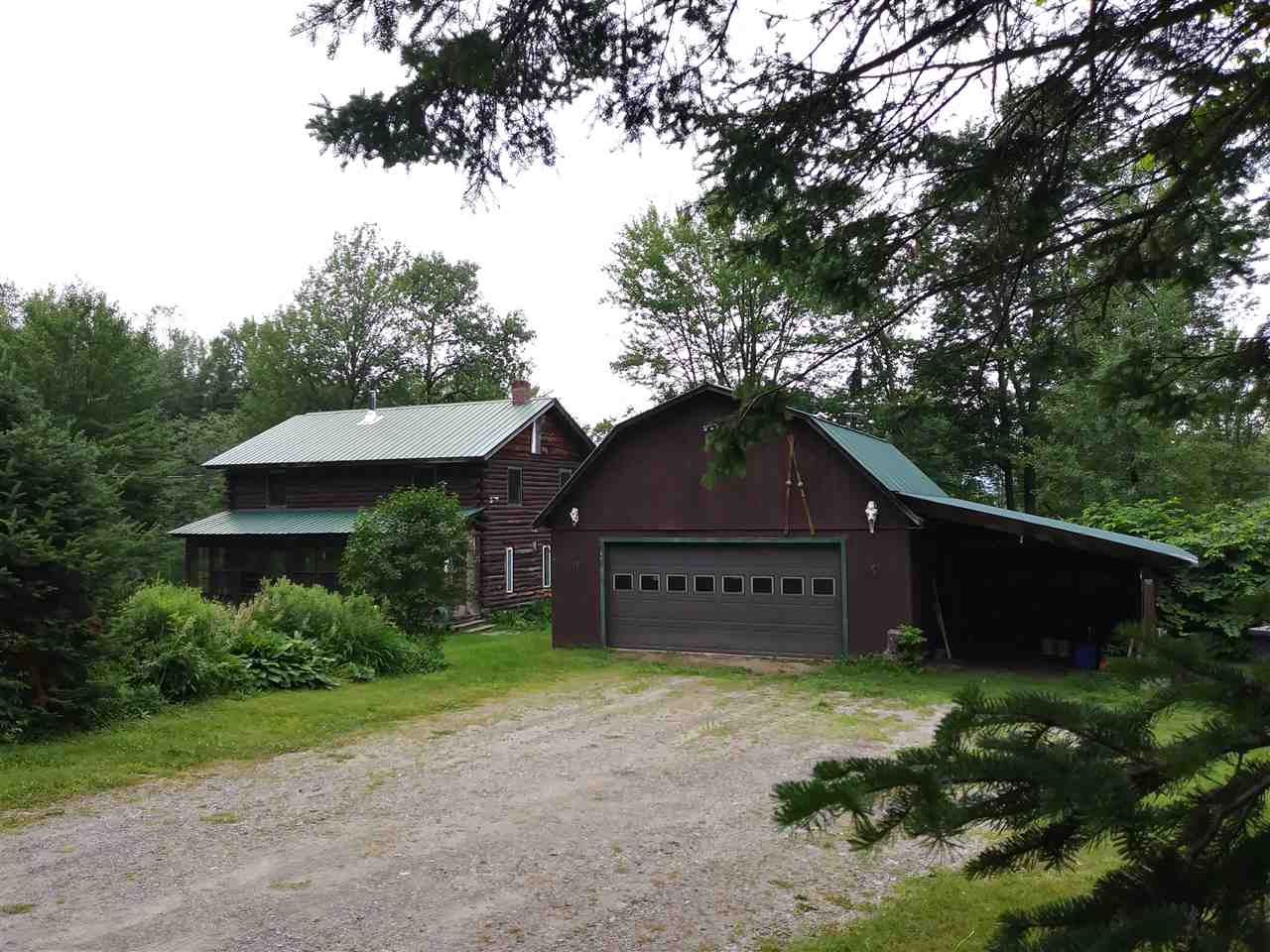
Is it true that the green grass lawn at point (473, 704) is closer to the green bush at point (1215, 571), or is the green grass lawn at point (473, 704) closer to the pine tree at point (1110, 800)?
the pine tree at point (1110, 800)

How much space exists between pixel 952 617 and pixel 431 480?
15.1 m

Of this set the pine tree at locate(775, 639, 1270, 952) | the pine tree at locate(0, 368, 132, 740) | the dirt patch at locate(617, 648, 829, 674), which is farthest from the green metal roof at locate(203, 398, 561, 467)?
the pine tree at locate(775, 639, 1270, 952)

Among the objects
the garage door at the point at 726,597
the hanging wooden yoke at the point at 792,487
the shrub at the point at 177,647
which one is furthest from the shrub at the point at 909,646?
the shrub at the point at 177,647

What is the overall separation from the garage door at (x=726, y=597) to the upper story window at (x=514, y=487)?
9329 mm

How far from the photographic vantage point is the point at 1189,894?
201 centimetres

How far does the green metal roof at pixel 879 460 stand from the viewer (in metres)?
16.1

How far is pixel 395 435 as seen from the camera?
27.8 metres

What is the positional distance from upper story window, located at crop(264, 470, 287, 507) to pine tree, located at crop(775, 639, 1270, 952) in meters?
28.0

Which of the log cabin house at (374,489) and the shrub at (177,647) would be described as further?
the log cabin house at (374,489)

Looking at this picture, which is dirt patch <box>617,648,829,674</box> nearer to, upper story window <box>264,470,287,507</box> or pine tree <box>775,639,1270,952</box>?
pine tree <box>775,639,1270,952</box>

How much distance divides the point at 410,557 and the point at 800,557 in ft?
26.5

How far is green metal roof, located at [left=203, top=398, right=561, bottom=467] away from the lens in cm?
2627

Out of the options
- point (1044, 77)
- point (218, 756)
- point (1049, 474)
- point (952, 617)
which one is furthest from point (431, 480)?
point (1044, 77)

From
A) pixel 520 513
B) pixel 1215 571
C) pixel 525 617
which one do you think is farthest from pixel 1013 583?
pixel 520 513
